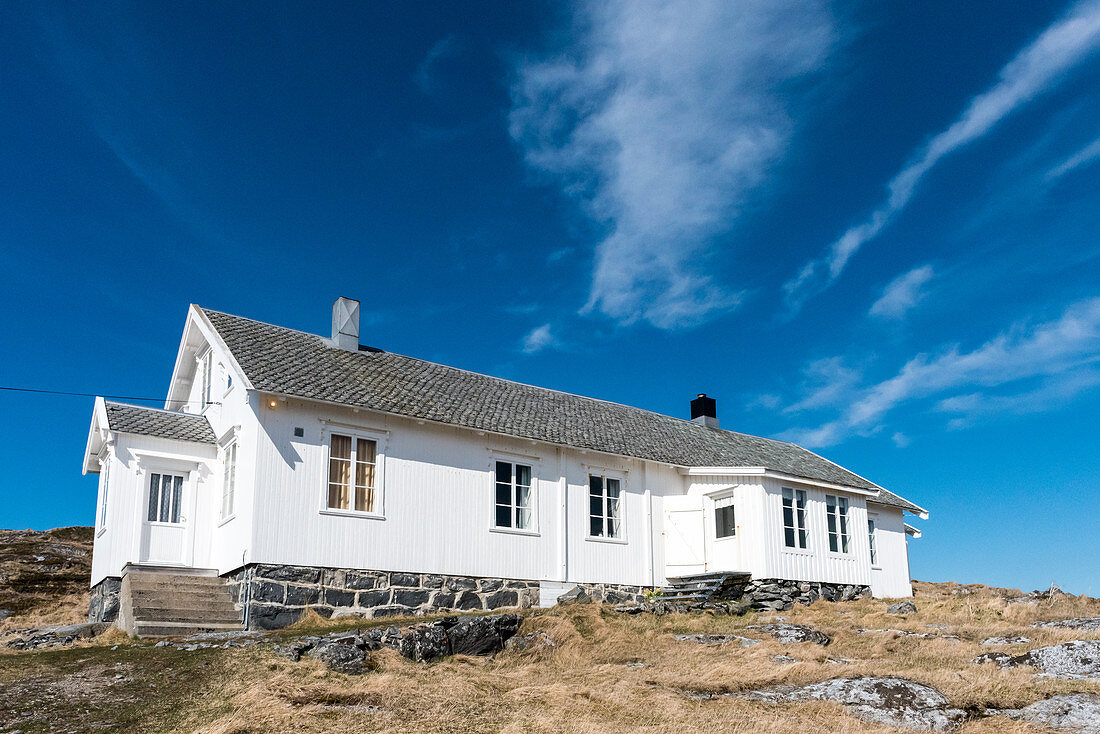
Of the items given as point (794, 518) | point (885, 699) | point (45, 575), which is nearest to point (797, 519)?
point (794, 518)

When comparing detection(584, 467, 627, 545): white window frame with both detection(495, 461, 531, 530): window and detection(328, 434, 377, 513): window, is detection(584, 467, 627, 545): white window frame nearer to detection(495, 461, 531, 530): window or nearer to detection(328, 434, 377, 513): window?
detection(495, 461, 531, 530): window

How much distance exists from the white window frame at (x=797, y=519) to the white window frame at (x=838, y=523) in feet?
2.83

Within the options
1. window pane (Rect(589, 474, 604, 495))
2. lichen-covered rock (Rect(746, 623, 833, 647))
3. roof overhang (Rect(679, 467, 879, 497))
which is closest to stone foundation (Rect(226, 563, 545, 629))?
window pane (Rect(589, 474, 604, 495))

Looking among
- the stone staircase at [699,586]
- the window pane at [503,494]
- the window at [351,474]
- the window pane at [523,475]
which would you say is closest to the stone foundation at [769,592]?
the stone staircase at [699,586]

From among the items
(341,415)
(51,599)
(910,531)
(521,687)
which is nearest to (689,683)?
(521,687)

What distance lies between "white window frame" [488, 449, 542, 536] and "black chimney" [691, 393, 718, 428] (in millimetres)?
10016

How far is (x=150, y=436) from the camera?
19.5 meters

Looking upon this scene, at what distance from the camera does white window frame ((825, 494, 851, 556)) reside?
24.2m

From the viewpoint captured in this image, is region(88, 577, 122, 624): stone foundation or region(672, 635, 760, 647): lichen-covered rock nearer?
region(672, 635, 760, 647): lichen-covered rock

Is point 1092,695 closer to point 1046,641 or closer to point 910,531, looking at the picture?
point 1046,641

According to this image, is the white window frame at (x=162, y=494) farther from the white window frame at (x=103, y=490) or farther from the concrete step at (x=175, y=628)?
the concrete step at (x=175, y=628)

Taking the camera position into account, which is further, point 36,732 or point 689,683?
point 689,683

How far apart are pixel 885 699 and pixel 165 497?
49.6 feet

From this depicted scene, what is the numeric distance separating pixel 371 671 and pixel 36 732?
13.1ft
